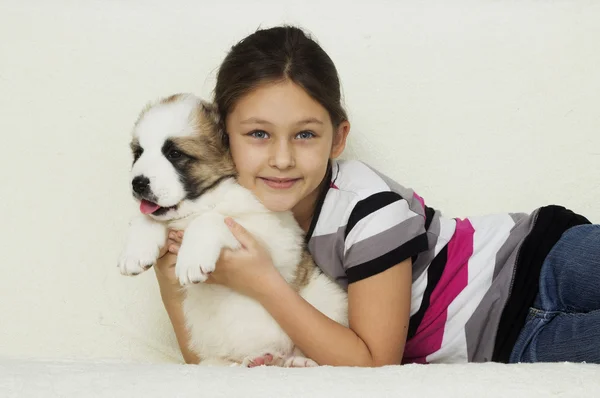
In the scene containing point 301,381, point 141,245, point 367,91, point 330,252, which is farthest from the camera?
point 367,91

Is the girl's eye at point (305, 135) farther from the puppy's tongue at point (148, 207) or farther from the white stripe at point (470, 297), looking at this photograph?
the white stripe at point (470, 297)

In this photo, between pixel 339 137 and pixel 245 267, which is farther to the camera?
pixel 339 137

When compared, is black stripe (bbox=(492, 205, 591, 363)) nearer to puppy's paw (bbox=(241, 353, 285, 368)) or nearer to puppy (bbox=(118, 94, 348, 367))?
puppy (bbox=(118, 94, 348, 367))

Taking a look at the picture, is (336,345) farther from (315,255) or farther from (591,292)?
(591,292)

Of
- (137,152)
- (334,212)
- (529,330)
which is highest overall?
(137,152)

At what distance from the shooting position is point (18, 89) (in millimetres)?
2379

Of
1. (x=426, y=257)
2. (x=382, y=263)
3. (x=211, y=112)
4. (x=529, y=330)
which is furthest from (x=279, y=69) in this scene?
(x=529, y=330)

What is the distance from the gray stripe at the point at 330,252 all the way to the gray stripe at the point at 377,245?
52 millimetres

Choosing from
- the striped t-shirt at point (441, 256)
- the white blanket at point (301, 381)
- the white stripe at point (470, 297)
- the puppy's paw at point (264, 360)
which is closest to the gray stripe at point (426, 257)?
the striped t-shirt at point (441, 256)

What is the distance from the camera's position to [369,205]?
5.85ft

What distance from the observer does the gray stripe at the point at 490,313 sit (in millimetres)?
1830

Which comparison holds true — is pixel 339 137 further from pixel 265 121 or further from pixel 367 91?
pixel 367 91

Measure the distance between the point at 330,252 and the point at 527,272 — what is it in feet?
1.76

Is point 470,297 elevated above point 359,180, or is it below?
below
